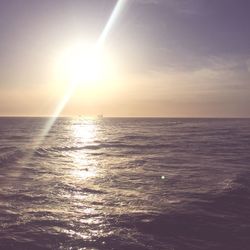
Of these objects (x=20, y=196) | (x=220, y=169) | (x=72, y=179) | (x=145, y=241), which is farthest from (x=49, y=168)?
(x=145, y=241)

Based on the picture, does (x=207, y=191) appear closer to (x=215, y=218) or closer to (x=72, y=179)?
(x=215, y=218)

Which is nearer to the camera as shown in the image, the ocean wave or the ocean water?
the ocean water

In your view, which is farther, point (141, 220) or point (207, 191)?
point (207, 191)

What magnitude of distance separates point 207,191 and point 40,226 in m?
7.81

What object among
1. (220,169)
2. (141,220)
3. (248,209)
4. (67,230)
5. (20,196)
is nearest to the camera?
(67,230)

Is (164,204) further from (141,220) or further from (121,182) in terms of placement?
(121,182)

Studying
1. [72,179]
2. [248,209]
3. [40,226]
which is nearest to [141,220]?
[40,226]

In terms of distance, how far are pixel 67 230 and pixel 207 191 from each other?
7.42m

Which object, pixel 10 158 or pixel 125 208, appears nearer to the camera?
pixel 125 208

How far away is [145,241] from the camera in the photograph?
9281 millimetres

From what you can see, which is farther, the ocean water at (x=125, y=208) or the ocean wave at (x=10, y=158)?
the ocean wave at (x=10, y=158)

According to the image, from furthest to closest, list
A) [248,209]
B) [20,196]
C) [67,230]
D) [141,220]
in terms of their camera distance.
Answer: [20,196], [248,209], [141,220], [67,230]

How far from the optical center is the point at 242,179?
17766mm

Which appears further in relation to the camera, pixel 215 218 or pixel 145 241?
pixel 215 218
